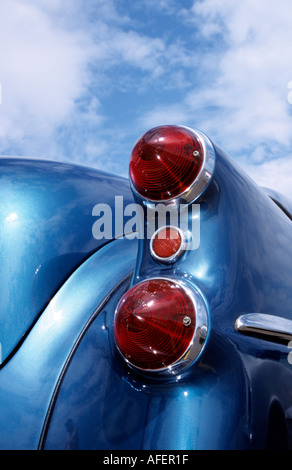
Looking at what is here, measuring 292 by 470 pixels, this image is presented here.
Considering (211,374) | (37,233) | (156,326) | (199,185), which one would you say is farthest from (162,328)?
(37,233)

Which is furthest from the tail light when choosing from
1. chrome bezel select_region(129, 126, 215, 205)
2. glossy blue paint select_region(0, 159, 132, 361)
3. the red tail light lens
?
glossy blue paint select_region(0, 159, 132, 361)

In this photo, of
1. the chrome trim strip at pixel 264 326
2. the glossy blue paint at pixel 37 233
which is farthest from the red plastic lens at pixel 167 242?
the glossy blue paint at pixel 37 233

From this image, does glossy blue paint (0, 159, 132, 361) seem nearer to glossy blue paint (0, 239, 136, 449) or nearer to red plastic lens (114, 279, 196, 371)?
glossy blue paint (0, 239, 136, 449)

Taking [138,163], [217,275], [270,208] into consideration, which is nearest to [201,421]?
[217,275]

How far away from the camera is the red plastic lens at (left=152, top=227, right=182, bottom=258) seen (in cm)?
115

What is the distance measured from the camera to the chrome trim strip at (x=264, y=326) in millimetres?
1046

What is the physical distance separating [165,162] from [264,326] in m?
0.47

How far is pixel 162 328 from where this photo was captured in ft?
3.28

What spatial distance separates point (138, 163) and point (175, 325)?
16.6 inches

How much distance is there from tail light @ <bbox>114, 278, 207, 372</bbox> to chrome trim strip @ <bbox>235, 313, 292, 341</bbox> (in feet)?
0.32

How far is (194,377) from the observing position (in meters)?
1.00

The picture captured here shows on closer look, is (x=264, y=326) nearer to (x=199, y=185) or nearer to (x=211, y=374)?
(x=211, y=374)
